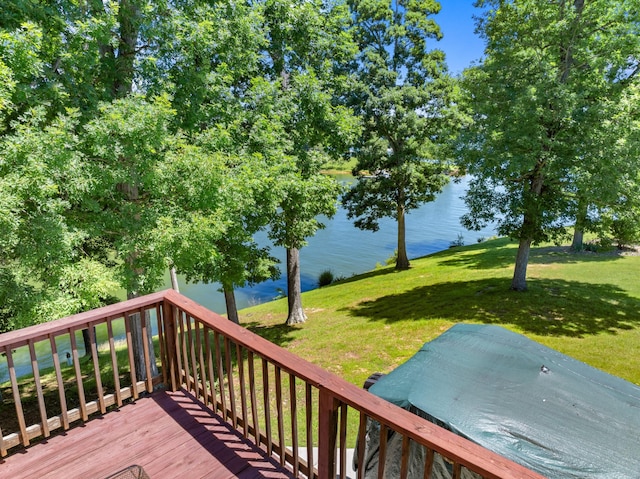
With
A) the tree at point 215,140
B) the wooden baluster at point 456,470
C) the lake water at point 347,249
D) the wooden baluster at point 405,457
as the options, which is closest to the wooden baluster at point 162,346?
the tree at point 215,140

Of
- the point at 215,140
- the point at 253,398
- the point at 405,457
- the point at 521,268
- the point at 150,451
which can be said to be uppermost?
the point at 215,140

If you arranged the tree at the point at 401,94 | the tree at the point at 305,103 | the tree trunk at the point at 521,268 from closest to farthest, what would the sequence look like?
the tree at the point at 305,103 < the tree trunk at the point at 521,268 < the tree at the point at 401,94

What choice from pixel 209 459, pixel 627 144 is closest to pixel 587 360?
pixel 627 144

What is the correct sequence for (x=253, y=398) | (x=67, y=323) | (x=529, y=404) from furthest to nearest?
1. (x=529, y=404)
2. (x=67, y=323)
3. (x=253, y=398)

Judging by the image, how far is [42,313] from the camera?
3889 millimetres

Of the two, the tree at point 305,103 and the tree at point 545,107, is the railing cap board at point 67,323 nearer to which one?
the tree at point 305,103

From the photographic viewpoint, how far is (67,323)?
2.51 meters

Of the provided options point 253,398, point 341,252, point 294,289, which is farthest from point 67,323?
point 341,252

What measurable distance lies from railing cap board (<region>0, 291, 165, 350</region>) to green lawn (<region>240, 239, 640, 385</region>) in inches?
205

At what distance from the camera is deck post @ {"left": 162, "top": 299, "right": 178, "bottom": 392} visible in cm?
297

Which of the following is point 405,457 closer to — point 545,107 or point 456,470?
point 456,470

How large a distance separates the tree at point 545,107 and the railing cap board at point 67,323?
8.05 meters

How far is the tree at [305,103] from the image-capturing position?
7789 millimetres

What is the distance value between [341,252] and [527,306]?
57.2 ft
